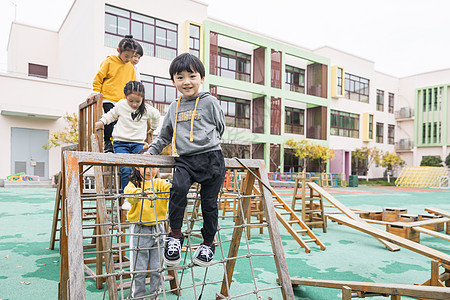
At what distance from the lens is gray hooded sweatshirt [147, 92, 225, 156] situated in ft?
6.91

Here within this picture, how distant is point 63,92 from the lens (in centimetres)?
1571

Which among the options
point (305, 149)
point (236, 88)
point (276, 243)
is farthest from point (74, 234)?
point (305, 149)

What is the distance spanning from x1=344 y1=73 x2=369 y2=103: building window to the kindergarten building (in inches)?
3.6

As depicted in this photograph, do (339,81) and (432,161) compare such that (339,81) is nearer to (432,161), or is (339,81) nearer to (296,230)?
(432,161)

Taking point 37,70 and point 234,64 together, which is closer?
point 37,70

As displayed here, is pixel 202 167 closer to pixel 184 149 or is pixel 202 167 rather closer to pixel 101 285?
pixel 184 149

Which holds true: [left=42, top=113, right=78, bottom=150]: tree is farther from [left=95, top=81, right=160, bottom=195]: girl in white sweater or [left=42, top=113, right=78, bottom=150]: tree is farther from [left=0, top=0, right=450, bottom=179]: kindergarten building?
[left=95, top=81, right=160, bottom=195]: girl in white sweater

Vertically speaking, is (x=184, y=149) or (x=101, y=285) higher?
(x=184, y=149)

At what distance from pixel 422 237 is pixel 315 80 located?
21.2 m

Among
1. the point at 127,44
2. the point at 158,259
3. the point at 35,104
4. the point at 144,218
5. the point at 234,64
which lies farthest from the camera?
the point at 234,64

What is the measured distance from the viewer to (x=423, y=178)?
934 inches

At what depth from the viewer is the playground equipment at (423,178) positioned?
23.4 metres

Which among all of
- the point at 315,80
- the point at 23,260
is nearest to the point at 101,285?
the point at 23,260

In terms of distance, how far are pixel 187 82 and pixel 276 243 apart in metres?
1.31
